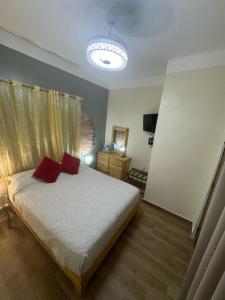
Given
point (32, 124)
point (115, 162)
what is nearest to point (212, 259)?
point (32, 124)

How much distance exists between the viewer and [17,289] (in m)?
1.22

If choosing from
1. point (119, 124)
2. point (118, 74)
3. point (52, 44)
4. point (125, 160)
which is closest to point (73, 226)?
point (125, 160)

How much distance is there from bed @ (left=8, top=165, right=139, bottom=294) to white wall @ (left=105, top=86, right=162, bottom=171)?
1.40m

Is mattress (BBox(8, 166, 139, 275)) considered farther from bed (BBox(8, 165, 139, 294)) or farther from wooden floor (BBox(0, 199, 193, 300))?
wooden floor (BBox(0, 199, 193, 300))

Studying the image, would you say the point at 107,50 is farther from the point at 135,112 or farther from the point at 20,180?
the point at 135,112

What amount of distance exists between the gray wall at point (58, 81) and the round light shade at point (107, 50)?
1.34 m

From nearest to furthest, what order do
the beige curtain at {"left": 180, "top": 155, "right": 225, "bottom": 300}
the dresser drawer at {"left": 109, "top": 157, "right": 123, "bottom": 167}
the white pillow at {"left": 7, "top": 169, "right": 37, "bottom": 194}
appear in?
the beige curtain at {"left": 180, "top": 155, "right": 225, "bottom": 300} → the white pillow at {"left": 7, "top": 169, "right": 37, "bottom": 194} → the dresser drawer at {"left": 109, "top": 157, "right": 123, "bottom": 167}

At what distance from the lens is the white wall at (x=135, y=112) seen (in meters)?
3.05

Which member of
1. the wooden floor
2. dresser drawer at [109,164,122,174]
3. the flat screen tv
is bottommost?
the wooden floor

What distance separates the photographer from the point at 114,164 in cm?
347

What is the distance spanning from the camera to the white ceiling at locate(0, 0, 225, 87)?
1197 mm

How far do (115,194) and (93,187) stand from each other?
390 millimetres

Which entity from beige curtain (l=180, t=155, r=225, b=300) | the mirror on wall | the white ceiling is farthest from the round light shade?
the mirror on wall

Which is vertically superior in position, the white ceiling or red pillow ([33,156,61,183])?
the white ceiling
